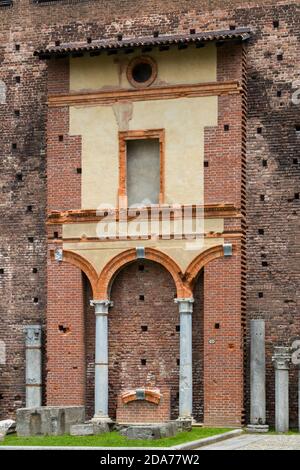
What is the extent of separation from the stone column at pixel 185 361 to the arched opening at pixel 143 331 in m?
0.39

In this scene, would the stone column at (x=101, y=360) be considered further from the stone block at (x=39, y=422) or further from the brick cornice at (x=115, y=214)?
the stone block at (x=39, y=422)

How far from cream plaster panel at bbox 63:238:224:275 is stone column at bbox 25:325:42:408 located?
2.26m

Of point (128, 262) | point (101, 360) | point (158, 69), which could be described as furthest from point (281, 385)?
point (158, 69)

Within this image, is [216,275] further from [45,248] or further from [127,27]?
[127,27]

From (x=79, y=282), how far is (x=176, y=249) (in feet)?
8.52

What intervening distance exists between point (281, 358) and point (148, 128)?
6540 millimetres

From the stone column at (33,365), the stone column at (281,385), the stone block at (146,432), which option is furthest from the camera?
the stone column at (33,365)

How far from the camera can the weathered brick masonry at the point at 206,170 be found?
32.2 metres

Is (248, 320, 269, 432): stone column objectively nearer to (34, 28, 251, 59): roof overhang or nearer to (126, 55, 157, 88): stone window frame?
(126, 55, 157, 88): stone window frame

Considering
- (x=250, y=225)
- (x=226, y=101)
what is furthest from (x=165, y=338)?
(x=226, y=101)

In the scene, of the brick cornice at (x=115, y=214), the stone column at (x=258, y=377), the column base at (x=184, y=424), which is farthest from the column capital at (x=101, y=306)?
the stone column at (x=258, y=377)

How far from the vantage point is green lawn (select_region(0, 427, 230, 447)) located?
26625 mm

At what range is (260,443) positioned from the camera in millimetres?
27781

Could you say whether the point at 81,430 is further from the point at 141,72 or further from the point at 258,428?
the point at 141,72
